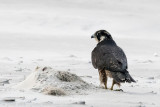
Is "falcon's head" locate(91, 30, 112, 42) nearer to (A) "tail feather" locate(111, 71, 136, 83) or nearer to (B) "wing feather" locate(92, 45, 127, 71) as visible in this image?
(B) "wing feather" locate(92, 45, 127, 71)

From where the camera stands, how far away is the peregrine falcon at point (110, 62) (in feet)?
26.7

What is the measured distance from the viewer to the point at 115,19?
24094 millimetres

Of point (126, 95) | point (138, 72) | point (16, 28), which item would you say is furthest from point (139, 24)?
point (126, 95)

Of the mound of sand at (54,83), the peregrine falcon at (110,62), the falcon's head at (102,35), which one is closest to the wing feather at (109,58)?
the peregrine falcon at (110,62)

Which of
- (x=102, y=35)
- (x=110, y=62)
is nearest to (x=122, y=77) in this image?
(x=110, y=62)

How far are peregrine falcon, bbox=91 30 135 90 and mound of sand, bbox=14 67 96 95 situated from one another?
0.47 meters

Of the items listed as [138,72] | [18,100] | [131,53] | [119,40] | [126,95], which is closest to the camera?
[18,100]

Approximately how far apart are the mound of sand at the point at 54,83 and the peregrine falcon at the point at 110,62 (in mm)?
469

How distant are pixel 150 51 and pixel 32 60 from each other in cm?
522

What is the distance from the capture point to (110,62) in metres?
8.27

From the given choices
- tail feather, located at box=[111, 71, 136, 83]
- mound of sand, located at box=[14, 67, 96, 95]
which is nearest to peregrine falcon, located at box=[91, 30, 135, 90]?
tail feather, located at box=[111, 71, 136, 83]

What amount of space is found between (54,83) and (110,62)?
103 centimetres

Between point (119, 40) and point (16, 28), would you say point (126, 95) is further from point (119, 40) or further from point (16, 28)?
point (16, 28)

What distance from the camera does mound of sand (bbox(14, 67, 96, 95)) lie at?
737 cm
